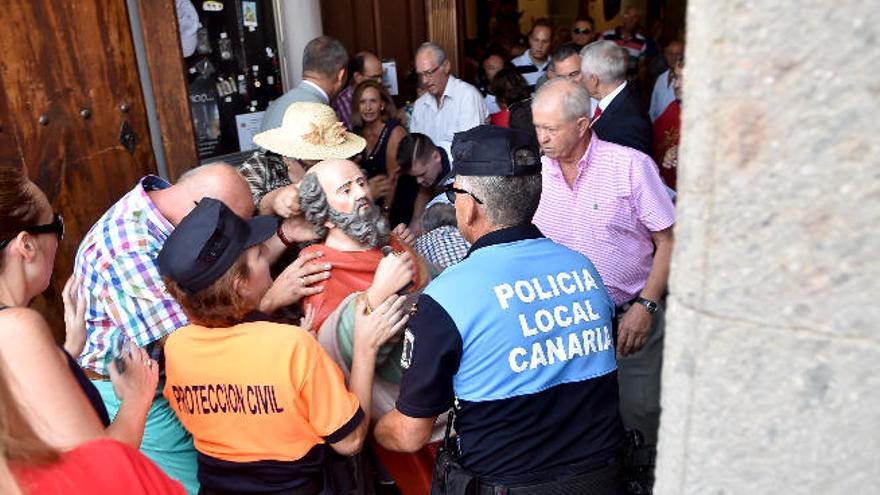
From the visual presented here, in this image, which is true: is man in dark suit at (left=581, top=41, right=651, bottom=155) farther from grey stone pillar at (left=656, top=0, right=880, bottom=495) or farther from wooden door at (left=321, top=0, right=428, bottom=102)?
grey stone pillar at (left=656, top=0, right=880, bottom=495)

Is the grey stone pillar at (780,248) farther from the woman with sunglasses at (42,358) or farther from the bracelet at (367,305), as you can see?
the bracelet at (367,305)

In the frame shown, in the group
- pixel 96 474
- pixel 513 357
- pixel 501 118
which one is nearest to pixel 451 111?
pixel 501 118

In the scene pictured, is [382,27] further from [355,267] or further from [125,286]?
[125,286]

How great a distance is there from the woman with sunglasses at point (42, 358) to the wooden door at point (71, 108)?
4.54 ft

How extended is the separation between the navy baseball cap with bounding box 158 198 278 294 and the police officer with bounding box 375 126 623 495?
56cm

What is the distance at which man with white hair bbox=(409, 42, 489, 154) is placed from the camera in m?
5.15

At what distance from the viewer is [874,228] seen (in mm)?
739

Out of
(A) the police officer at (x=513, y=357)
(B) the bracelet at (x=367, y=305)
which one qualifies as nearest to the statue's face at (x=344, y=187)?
(B) the bracelet at (x=367, y=305)

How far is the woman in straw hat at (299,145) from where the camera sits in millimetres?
3252

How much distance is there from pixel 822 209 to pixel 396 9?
595 cm

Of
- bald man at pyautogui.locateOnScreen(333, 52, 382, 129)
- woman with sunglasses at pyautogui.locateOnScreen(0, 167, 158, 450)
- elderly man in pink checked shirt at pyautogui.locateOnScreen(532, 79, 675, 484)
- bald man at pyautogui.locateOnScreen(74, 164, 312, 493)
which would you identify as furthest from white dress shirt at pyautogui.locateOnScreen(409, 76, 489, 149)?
woman with sunglasses at pyautogui.locateOnScreen(0, 167, 158, 450)

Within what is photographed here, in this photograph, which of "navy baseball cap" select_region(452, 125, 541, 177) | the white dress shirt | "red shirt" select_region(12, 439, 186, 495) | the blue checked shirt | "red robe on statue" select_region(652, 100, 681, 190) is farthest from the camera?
the white dress shirt

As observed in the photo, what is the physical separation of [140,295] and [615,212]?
1913mm

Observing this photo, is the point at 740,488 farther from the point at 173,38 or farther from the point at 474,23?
the point at 474,23
